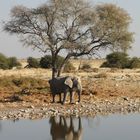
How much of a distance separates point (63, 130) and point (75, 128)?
0.62 metres

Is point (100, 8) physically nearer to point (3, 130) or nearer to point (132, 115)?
point (132, 115)

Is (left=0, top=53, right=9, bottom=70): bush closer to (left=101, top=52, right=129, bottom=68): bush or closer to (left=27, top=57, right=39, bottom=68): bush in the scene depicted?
(left=27, top=57, right=39, bottom=68): bush

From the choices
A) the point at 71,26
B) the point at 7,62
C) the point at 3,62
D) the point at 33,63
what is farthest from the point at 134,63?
the point at 71,26

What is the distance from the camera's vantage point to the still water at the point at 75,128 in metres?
21.3

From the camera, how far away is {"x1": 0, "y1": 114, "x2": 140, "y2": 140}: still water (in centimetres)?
2128

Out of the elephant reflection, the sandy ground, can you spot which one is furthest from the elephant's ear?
the elephant reflection

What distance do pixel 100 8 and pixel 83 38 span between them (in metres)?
2.55

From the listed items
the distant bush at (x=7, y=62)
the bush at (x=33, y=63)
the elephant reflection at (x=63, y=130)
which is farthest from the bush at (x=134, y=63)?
the elephant reflection at (x=63, y=130)

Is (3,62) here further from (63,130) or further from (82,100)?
(63,130)

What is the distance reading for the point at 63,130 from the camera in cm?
2320

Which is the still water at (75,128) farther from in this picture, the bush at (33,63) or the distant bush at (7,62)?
the bush at (33,63)

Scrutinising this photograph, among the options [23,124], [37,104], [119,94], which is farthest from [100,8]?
[23,124]

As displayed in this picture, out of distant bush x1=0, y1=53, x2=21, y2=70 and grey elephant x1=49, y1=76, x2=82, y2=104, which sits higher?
distant bush x1=0, y1=53, x2=21, y2=70

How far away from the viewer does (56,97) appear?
114 feet
